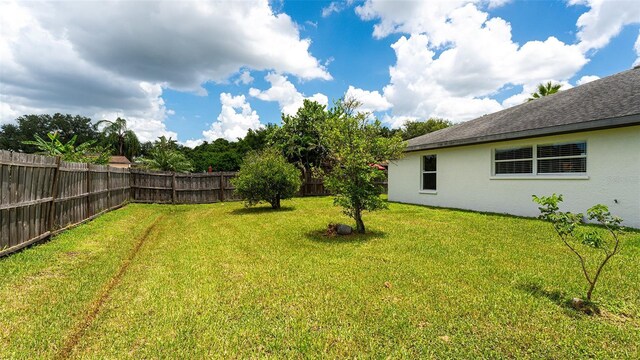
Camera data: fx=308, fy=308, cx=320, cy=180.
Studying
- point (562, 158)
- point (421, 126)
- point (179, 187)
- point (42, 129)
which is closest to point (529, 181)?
point (562, 158)

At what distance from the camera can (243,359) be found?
2.68 metres

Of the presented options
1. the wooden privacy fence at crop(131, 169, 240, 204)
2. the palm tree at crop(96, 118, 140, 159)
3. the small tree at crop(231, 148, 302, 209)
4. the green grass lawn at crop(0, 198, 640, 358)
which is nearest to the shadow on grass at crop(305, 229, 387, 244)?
the green grass lawn at crop(0, 198, 640, 358)

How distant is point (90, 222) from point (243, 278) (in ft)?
24.1

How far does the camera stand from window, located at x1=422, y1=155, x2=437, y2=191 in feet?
46.5

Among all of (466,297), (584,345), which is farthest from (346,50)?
(584,345)

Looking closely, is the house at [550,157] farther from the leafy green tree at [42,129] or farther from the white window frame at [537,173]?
the leafy green tree at [42,129]

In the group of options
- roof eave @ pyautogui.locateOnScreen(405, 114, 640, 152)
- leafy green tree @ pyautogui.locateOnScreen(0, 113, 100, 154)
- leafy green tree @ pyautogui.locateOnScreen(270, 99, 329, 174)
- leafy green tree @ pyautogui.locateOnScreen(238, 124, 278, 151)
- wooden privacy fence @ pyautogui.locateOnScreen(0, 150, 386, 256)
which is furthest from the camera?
leafy green tree @ pyautogui.locateOnScreen(0, 113, 100, 154)

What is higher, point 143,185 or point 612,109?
point 612,109

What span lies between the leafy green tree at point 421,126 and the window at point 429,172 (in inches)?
1250

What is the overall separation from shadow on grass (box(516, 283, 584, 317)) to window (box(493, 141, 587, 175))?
6891 millimetres

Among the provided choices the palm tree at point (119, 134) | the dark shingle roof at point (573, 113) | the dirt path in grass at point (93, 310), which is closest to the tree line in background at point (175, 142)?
the palm tree at point (119, 134)

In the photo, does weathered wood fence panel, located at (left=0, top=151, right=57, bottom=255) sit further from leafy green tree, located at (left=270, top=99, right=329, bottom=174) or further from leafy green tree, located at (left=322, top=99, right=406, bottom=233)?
leafy green tree, located at (left=270, top=99, right=329, bottom=174)

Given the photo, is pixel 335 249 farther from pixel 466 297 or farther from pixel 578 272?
pixel 578 272

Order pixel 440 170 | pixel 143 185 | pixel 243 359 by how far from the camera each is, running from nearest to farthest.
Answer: pixel 243 359 < pixel 440 170 < pixel 143 185
